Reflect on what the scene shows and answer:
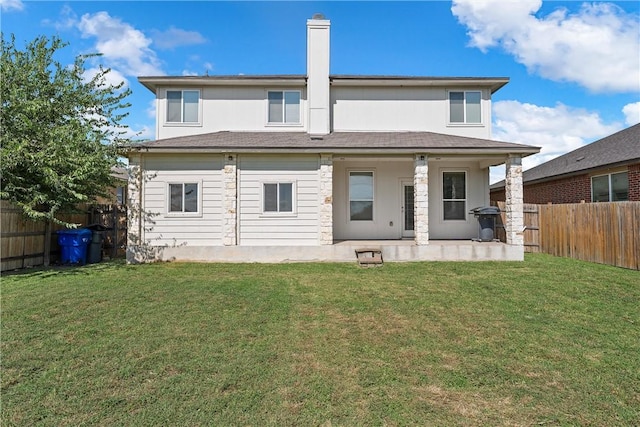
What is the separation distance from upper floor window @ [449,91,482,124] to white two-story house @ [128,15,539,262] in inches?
1.5

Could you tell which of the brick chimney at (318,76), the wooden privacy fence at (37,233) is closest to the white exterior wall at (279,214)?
the brick chimney at (318,76)

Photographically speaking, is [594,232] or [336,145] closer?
[594,232]

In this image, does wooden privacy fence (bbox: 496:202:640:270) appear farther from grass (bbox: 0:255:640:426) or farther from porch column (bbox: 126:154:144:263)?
porch column (bbox: 126:154:144:263)

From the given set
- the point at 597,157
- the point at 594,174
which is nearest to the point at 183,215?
the point at 594,174

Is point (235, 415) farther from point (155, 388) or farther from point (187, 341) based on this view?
point (187, 341)

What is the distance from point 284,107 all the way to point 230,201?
14.5 feet

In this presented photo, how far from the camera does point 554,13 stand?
11289 mm

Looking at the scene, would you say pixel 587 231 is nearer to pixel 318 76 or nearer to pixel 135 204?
pixel 318 76

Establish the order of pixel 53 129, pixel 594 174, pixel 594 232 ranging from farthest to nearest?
1. pixel 594 174
2. pixel 594 232
3. pixel 53 129

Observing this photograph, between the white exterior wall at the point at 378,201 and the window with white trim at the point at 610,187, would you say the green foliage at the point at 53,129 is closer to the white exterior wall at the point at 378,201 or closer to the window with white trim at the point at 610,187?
the white exterior wall at the point at 378,201

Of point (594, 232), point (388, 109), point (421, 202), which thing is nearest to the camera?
point (594, 232)

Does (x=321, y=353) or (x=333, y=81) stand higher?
(x=333, y=81)

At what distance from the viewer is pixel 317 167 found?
1044cm

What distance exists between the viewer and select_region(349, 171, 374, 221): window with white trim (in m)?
12.0
